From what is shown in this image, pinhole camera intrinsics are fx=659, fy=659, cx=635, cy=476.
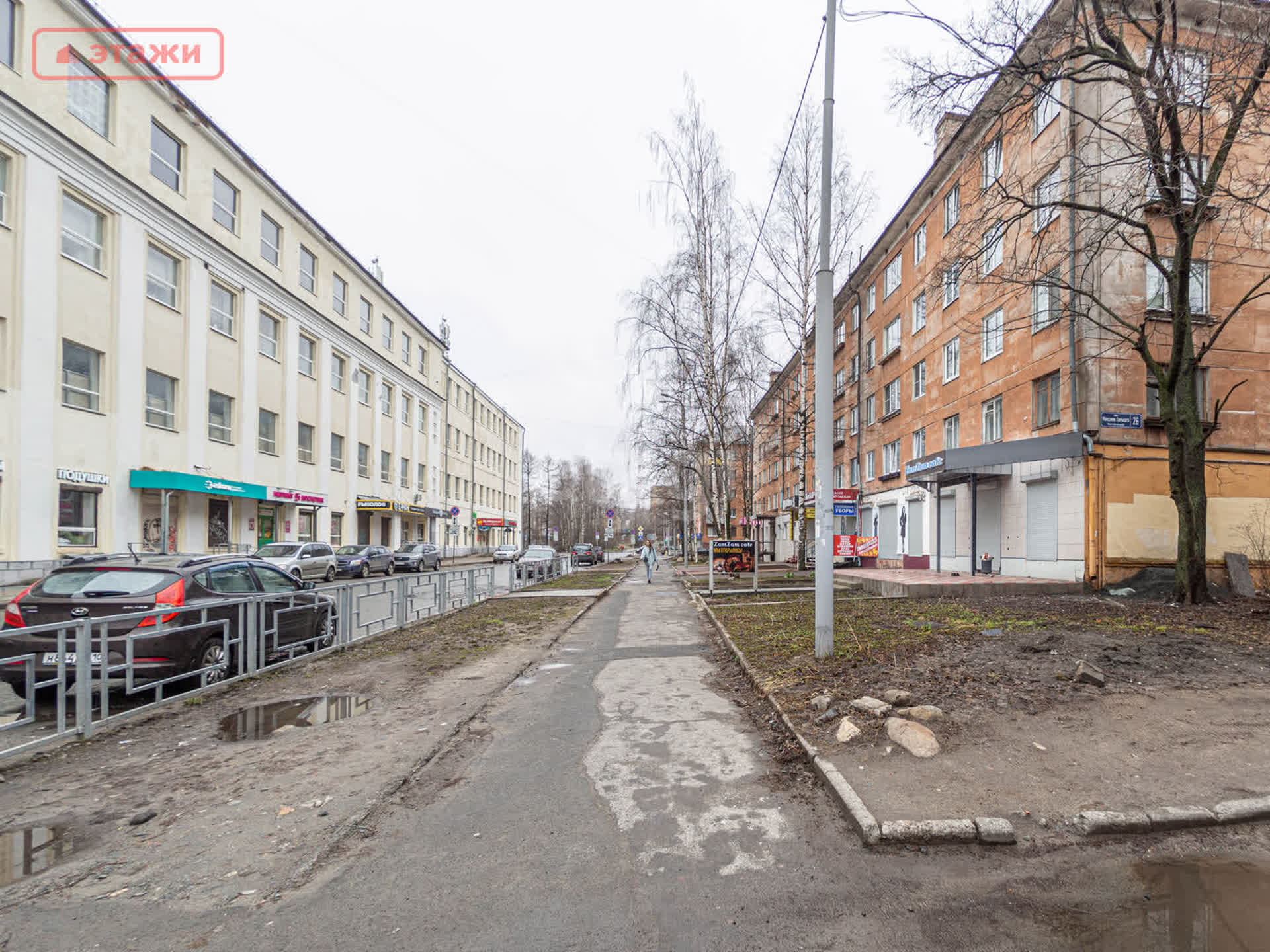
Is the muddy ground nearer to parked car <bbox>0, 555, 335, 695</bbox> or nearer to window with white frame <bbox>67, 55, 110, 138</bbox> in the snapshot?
parked car <bbox>0, 555, 335, 695</bbox>

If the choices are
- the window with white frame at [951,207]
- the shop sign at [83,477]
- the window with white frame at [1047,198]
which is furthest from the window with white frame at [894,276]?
the shop sign at [83,477]

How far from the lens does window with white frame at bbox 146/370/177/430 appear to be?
20984 mm

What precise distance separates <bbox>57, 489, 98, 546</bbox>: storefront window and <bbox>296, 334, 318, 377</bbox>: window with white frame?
42.2 ft

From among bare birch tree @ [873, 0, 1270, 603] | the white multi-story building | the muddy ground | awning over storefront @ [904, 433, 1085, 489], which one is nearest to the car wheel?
the muddy ground

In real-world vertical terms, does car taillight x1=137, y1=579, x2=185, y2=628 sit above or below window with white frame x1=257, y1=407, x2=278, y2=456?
below

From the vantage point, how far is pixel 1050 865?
332 centimetres

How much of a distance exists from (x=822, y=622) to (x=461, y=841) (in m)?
5.00

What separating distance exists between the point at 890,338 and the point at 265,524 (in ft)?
88.9

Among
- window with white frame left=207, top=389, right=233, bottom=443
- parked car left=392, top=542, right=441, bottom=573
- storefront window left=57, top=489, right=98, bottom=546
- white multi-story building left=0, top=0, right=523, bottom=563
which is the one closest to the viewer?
white multi-story building left=0, top=0, right=523, bottom=563

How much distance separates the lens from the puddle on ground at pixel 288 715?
5742 millimetres

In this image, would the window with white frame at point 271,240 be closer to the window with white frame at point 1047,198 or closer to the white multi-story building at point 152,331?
the white multi-story building at point 152,331

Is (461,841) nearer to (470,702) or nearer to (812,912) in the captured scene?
(812,912)

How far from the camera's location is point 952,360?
21.6 metres

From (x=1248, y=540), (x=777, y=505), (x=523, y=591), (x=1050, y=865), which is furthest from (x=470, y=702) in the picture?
Result: (x=777, y=505)
